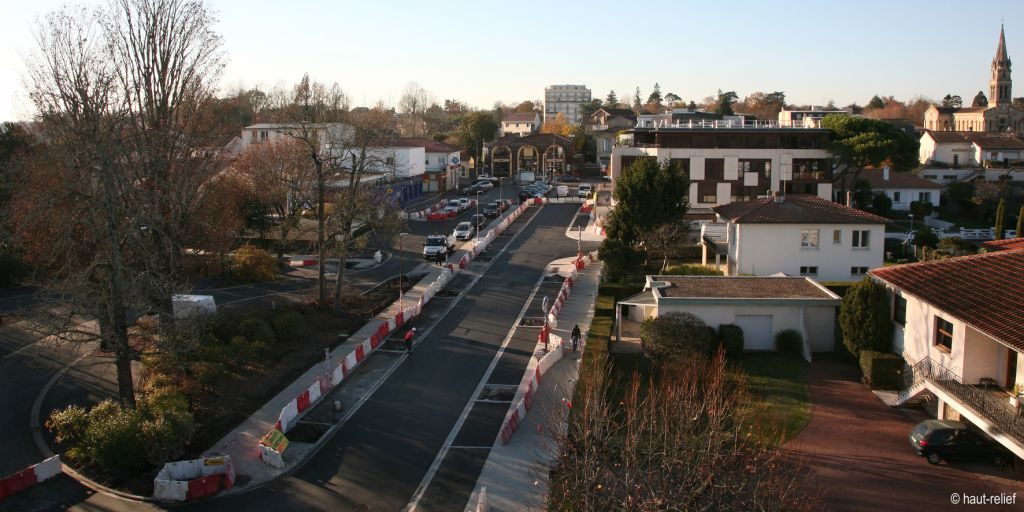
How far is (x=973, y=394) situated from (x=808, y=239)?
758 inches

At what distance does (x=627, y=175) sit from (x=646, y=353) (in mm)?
17734

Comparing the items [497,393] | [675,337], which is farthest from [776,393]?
[497,393]

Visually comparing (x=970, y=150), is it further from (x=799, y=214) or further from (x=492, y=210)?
(x=799, y=214)

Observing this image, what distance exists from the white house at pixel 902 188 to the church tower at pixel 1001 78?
203 feet

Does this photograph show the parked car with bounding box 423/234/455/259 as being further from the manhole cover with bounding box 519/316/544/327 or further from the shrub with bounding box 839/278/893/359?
the shrub with bounding box 839/278/893/359

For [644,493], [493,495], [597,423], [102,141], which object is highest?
[102,141]

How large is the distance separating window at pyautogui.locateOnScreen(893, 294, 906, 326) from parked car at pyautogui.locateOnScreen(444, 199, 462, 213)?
42.4m

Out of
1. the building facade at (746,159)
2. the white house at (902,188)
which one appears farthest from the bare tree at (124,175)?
the white house at (902,188)

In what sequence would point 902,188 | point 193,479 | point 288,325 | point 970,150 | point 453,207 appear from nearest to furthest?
point 193,479 → point 288,325 → point 902,188 → point 453,207 → point 970,150

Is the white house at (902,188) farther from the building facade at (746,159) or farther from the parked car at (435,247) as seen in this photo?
the parked car at (435,247)

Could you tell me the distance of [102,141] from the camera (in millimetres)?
22922

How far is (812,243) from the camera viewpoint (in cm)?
3931

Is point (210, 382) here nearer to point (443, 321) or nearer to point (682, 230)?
point (443, 321)

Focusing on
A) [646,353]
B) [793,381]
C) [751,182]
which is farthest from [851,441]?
[751,182]
